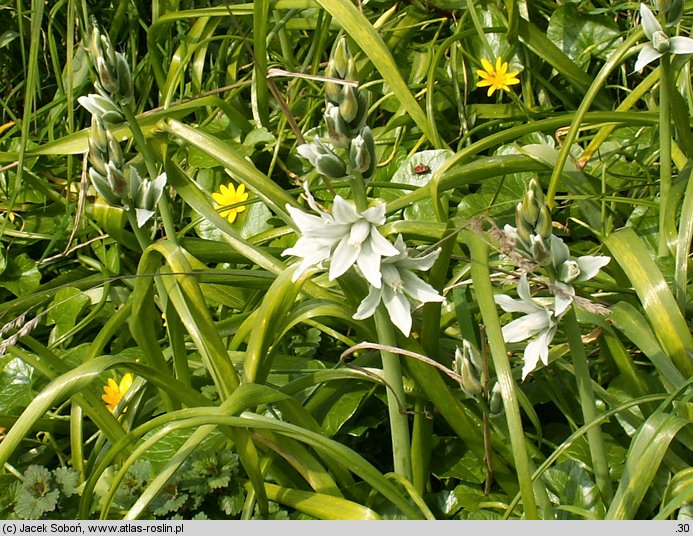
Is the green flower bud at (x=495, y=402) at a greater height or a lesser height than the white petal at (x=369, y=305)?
lesser

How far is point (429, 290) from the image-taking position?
1.18 metres

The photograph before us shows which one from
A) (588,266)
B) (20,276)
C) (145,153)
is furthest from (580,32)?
(20,276)

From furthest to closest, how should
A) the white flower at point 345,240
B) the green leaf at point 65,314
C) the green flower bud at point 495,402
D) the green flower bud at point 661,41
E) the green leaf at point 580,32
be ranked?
the green leaf at point 580,32
the green leaf at point 65,314
the green flower bud at point 661,41
the green flower bud at point 495,402
the white flower at point 345,240

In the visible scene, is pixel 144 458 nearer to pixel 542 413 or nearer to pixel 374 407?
pixel 374 407

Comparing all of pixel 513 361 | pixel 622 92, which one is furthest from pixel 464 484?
pixel 622 92

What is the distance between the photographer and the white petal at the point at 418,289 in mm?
1169

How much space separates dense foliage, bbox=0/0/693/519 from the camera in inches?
46.9

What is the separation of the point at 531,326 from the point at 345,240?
0.26 meters

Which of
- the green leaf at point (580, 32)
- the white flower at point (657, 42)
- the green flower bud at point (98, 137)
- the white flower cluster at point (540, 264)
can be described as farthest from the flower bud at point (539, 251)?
the green leaf at point (580, 32)

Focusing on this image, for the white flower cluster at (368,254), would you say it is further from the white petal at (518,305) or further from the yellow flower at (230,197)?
the yellow flower at (230,197)

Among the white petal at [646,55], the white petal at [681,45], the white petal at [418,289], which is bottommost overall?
the white petal at [418,289]

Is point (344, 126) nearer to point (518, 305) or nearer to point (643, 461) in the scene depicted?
point (518, 305)

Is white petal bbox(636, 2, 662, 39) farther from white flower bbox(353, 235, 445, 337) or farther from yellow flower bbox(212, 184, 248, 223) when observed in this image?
yellow flower bbox(212, 184, 248, 223)
